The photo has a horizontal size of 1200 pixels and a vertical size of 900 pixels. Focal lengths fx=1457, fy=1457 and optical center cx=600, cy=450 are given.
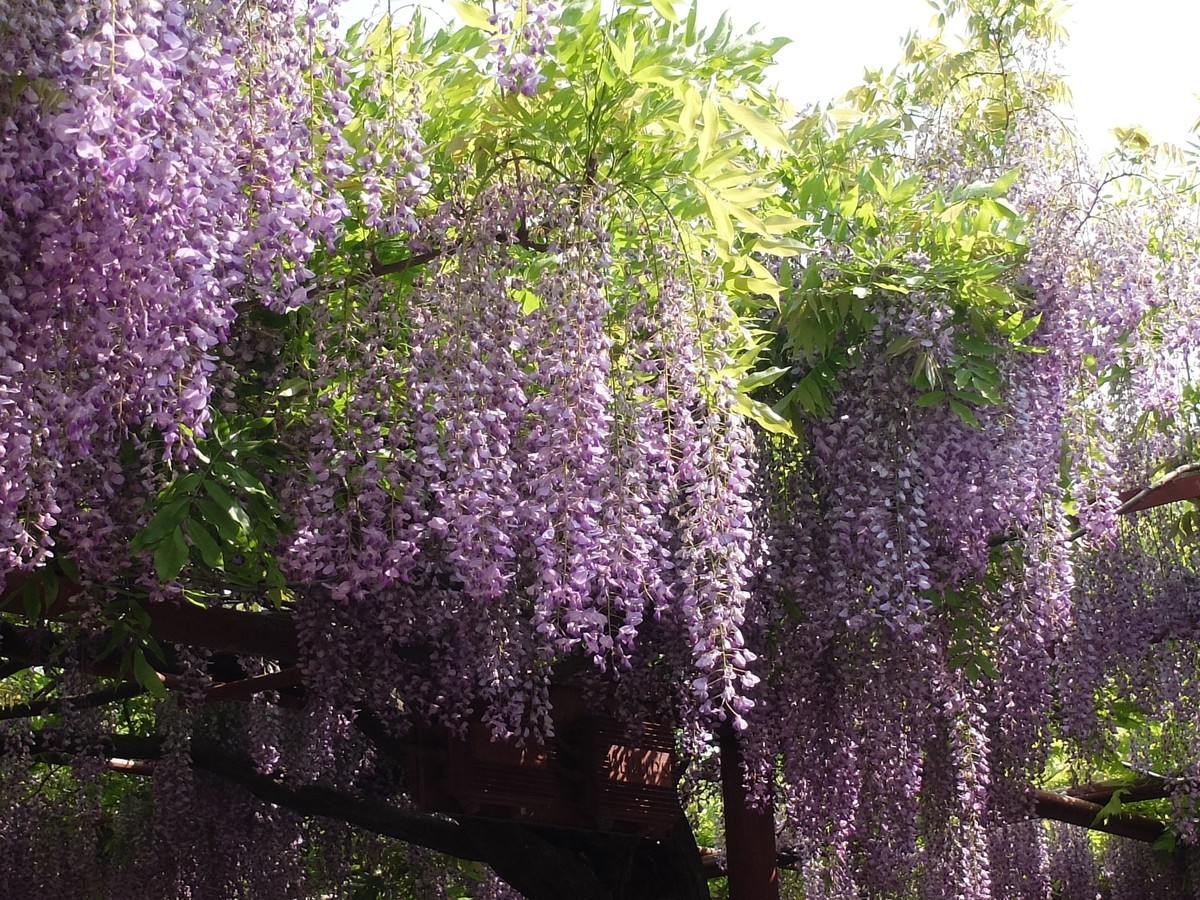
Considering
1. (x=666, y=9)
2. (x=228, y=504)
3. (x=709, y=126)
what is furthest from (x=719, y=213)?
(x=228, y=504)

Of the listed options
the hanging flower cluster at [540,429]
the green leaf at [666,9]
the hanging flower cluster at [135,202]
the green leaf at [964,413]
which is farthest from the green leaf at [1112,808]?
the hanging flower cluster at [135,202]

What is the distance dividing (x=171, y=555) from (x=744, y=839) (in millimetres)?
3100

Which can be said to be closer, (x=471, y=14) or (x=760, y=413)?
(x=471, y=14)

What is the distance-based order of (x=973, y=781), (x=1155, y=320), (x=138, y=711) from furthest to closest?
(x=138, y=711), (x=973, y=781), (x=1155, y=320)

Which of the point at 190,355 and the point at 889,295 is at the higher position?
the point at 889,295

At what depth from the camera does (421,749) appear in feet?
18.1

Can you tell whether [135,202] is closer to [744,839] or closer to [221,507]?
[221,507]

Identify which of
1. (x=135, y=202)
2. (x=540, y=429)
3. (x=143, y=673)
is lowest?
(x=143, y=673)

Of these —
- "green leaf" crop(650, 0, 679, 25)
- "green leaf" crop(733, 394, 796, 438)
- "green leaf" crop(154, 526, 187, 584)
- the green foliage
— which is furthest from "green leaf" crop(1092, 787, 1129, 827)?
"green leaf" crop(650, 0, 679, 25)

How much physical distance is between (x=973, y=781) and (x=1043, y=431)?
1.52 meters

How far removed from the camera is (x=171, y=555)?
351cm

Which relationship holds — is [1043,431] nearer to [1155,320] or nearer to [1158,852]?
[1155,320]

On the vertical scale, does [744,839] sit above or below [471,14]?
below

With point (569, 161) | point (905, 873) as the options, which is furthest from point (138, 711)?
point (569, 161)
